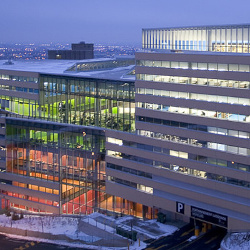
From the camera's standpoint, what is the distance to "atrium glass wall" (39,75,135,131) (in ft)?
254

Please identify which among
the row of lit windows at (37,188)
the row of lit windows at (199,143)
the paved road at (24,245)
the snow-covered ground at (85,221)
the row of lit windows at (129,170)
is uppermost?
the row of lit windows at (199,143)

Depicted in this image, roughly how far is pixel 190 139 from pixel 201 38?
1434 cm

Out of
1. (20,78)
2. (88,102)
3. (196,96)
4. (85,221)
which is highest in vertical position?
(20,78)

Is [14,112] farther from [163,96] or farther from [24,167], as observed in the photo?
[163,96]

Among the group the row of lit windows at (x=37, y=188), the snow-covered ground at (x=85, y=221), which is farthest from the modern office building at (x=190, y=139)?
the row of lit windows at (x=37, y=188)

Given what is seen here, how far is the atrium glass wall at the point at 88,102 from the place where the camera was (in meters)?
77.4

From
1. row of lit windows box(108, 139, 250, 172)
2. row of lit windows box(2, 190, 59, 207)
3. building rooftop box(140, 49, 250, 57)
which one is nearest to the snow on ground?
row of lit windows box(108, 139, 250, 172)

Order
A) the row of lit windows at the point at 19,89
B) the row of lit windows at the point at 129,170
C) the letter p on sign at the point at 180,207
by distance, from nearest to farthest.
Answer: the letter p on sign at the point at 180,207, the row of lit windows at the point at 129,170, the row of lit windows at the point at 19,89

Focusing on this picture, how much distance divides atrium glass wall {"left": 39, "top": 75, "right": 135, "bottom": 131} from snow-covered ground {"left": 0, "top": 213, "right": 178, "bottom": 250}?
1461 cm

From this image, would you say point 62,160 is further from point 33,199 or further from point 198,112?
point 198,112

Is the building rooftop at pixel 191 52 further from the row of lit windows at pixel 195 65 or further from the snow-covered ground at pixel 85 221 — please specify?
the snow-covered ground at pixel 85 221

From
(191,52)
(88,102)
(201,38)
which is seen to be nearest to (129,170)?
(88,102)

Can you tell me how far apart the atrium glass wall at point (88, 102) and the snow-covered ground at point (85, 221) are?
47.9 ft

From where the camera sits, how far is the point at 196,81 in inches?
2633
